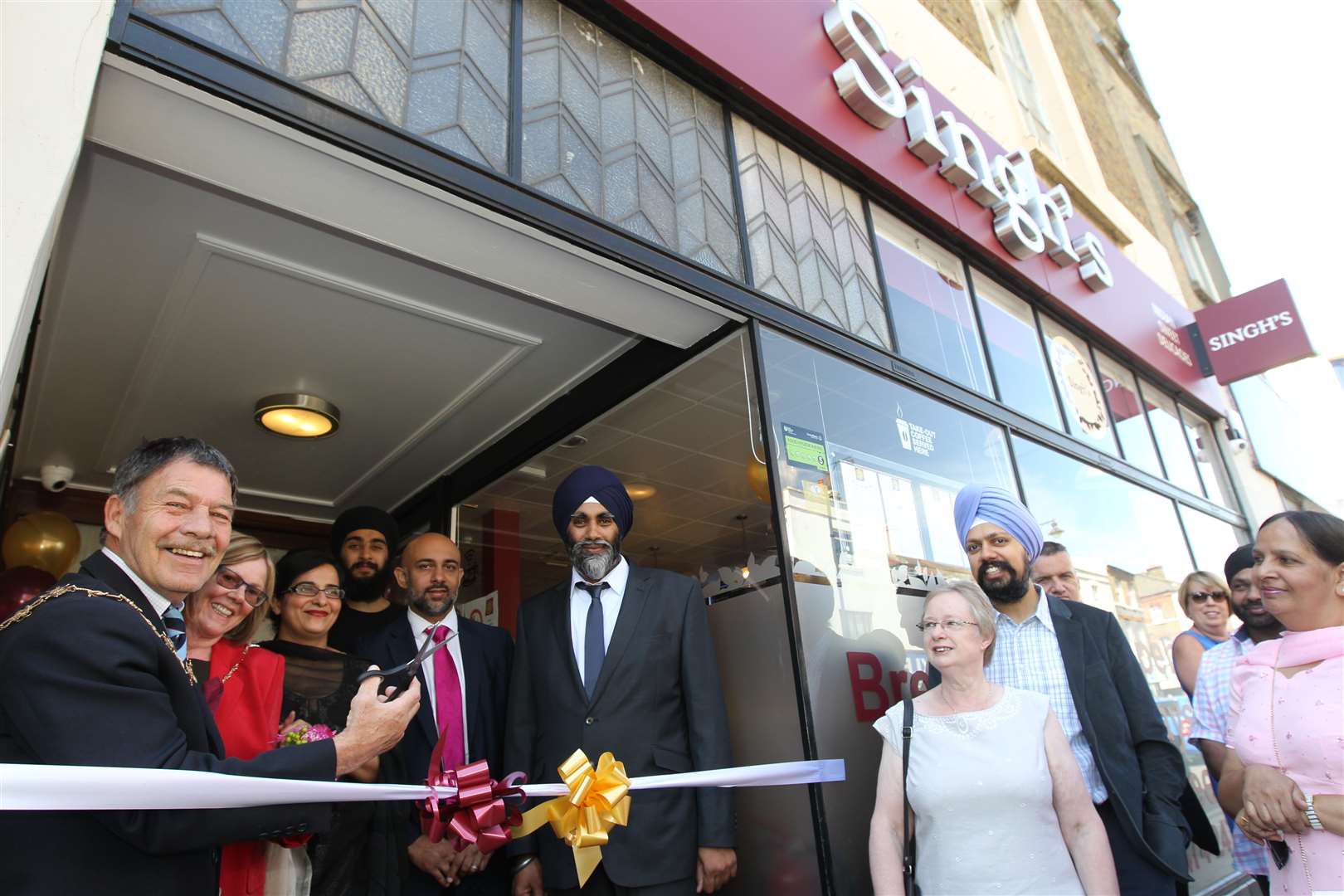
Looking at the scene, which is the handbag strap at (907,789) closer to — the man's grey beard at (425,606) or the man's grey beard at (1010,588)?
the man's grey beard at (1010,588)

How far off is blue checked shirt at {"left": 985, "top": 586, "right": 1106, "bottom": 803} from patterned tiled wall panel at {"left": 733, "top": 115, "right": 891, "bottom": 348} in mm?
1546

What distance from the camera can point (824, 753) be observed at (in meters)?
2.66

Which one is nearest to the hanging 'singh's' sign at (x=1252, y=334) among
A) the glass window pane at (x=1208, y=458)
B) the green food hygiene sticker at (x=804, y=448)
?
the glass window pane at (x=1208, y=458)

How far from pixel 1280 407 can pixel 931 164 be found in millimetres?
7810

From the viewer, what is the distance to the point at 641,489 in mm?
3965

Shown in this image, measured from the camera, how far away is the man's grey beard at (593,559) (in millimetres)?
2615

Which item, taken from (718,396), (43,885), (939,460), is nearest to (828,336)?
(718,396)

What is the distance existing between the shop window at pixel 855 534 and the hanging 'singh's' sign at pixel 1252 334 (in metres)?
5.38

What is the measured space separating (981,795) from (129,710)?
181cm

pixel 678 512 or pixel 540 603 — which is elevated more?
pixel 678 512

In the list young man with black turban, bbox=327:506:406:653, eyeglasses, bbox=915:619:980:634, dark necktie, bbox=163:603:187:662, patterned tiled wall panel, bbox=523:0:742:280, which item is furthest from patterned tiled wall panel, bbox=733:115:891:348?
dark necktie, bbox=163:603:187:662

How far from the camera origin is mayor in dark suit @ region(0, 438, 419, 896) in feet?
3.99

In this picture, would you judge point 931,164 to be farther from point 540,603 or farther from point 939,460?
point 540,603

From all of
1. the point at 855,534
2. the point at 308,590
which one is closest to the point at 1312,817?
the point at 855,534
